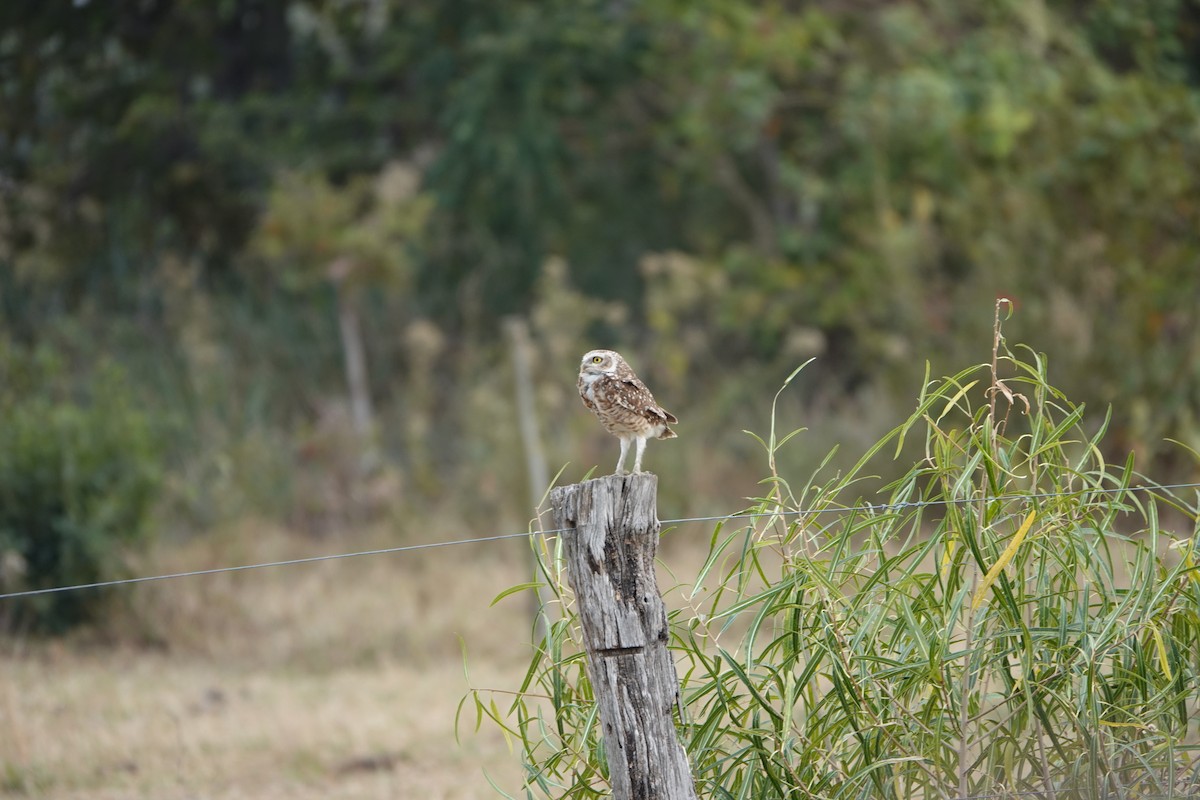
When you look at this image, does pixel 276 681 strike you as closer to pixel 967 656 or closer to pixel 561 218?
pixel 967 656

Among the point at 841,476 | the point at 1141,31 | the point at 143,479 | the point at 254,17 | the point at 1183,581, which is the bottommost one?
the point at 143,479

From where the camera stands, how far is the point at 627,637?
8.39 ft

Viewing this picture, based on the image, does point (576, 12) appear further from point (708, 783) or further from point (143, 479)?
point (708, 783)

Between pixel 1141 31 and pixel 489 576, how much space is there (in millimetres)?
7565

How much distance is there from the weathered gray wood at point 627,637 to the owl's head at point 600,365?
17.8 inches

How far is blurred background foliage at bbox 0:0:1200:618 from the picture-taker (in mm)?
9273

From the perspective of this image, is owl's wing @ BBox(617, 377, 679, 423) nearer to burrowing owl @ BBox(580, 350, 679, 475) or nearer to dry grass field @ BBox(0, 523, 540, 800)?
burrowing owl @ BBox(580, 350, 679, 475)

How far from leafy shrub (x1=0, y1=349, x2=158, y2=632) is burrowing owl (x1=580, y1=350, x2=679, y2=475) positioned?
5.04 meters

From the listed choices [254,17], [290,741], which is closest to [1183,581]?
[290,741]

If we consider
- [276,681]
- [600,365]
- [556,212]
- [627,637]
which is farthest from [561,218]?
[627,637]

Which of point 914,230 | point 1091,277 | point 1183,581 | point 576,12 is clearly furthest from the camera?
point 576,12

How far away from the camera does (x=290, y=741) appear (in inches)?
206

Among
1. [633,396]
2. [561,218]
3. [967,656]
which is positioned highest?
[633,396]

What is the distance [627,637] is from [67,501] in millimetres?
5636
